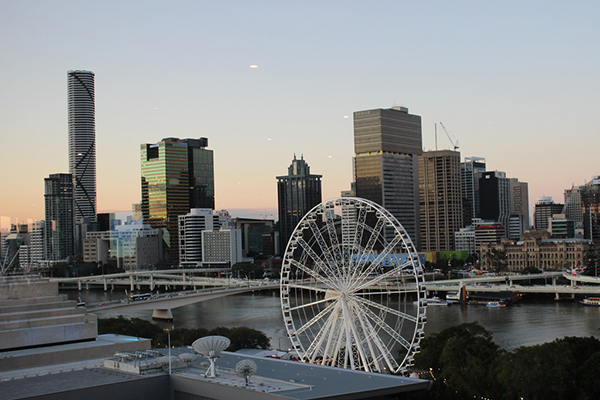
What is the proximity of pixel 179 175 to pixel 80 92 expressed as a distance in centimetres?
3641

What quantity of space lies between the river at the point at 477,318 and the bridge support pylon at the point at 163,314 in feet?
1.25

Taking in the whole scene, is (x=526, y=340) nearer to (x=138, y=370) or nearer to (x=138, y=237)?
(x=138, y=370)

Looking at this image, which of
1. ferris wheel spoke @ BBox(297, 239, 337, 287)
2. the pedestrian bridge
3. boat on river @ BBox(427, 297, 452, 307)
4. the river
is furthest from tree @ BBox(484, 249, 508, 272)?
ferris wheel spoke @ BBox(297, 239, 337, 287)

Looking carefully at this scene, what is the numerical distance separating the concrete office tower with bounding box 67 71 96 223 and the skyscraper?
2835 centimetres

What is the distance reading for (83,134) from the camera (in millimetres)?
124375

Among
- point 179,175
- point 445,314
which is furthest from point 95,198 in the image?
point 445,314

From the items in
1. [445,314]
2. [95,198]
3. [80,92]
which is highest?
[80,92]

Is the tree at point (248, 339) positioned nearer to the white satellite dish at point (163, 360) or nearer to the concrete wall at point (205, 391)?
the white satellite dish at point (163, 360)

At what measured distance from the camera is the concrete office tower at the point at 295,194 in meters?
105

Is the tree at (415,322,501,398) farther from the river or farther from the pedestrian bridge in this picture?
the pedestrian bridge

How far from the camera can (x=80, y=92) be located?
4857 inches

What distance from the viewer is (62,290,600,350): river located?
3058 centimetres

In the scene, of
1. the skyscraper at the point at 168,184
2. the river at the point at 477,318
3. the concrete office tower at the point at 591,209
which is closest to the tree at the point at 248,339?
the river at the point at 477,318

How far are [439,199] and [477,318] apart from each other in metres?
57.5
